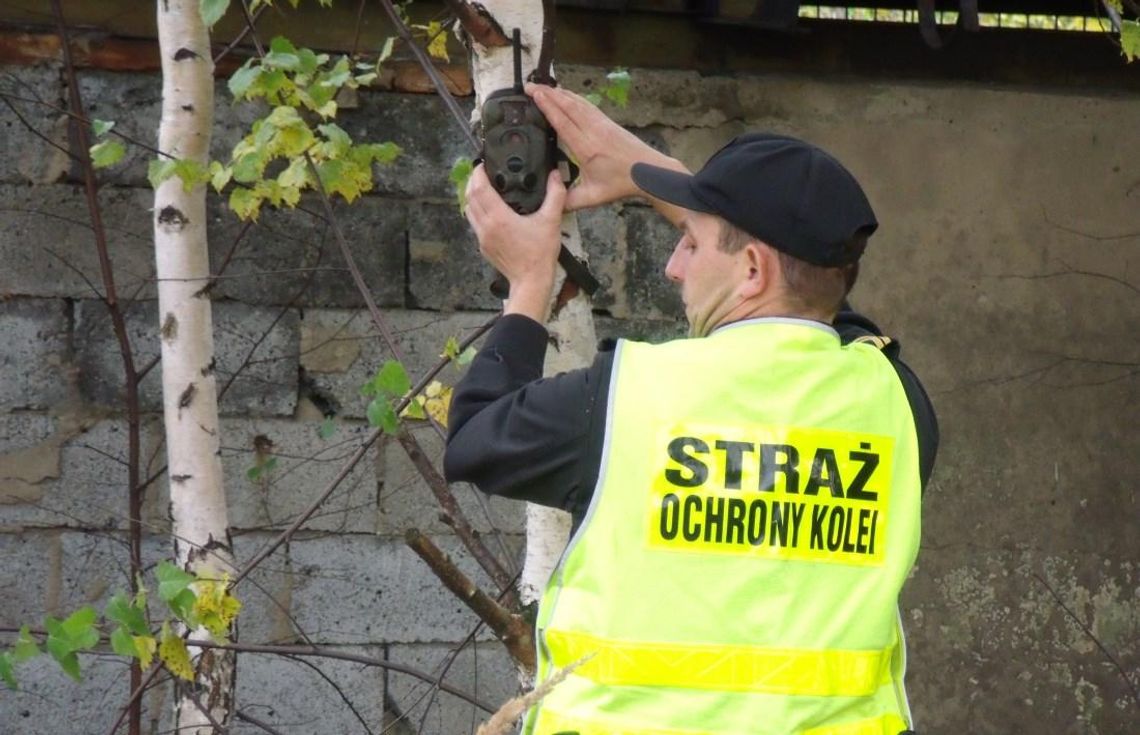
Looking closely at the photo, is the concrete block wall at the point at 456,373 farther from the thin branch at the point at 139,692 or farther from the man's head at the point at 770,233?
the man's head at the point at 770,233

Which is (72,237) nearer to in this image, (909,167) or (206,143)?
(206,143)

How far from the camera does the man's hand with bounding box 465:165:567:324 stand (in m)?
2.16

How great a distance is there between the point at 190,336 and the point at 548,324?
95 cm

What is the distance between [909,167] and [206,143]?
2148mm

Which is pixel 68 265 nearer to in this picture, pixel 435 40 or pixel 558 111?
pixel 435 40

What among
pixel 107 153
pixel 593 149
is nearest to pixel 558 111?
pixel 593 149

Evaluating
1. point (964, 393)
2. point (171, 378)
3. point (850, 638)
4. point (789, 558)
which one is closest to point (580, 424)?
point (789, 558)

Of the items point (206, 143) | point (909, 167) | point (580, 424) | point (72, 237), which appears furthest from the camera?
point (909, 167)

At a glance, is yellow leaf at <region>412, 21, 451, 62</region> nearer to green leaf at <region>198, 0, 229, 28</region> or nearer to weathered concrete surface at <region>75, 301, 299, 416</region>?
green leaf at <region>198, 0, 229, 28</region>

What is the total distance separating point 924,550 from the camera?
447 centimetres

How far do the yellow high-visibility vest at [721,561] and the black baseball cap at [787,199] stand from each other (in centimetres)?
12

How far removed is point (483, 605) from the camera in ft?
7.89

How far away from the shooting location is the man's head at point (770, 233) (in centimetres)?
205

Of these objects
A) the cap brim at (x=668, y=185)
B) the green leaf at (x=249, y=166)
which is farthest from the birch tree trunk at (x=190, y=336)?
the cap brim at (x=668, y=185)
